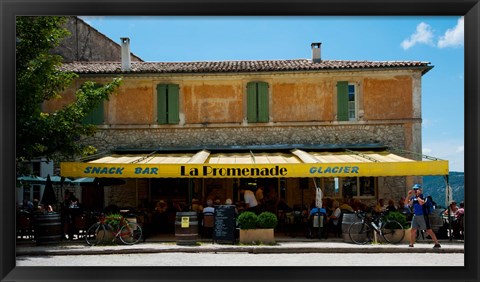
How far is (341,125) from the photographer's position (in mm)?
19531

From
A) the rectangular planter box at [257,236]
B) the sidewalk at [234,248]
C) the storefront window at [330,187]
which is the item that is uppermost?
the storefront window at [330,187]

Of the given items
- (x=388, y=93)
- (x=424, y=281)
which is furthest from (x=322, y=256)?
(x=388, y=93)

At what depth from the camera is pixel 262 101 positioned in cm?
1948

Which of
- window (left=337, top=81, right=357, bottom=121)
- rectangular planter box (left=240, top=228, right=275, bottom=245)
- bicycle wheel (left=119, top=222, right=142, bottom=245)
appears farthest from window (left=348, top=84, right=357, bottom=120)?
bicycle wheel (left=119, top=222, right=142, bottom=245)

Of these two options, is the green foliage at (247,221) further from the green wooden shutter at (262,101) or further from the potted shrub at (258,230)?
the green wooden shutter at (262,101)

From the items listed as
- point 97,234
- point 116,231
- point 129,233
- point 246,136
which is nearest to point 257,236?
point 129,233

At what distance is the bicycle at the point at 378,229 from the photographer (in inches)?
543

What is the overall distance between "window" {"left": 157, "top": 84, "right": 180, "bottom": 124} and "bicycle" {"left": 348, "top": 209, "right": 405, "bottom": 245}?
830cm

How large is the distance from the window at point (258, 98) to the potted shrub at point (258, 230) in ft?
21.2

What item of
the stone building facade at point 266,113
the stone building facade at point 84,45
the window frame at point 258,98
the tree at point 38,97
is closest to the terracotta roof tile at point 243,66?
the stone building facade at point 266,113

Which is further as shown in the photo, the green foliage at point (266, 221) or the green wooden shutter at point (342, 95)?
the green wooden shutter at point (342, 95)

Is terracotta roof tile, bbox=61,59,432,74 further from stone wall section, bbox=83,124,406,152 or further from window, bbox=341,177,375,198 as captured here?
window, bbox=341,177,375,198
